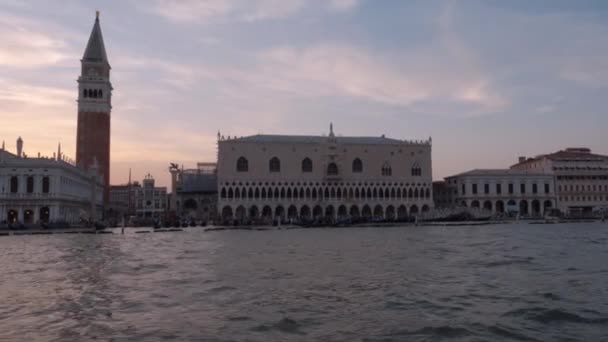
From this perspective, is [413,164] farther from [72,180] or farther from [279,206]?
[72,180]

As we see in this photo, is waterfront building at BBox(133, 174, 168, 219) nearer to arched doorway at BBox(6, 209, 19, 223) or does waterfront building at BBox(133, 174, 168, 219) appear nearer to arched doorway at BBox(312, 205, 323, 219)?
arched doorway at BBox(312, 205, 323, 219)

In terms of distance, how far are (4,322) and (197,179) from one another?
80.1m

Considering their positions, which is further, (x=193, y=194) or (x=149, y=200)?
(x=149, y=200)

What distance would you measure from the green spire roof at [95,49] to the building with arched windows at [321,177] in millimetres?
22630

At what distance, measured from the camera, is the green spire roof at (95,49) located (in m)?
84.6

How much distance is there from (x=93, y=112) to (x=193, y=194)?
17.8 meters

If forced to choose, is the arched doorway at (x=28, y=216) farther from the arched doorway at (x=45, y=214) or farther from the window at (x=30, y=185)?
the window at (x=30, y=185)

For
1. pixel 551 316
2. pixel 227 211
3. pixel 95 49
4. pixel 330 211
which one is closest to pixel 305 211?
pixel 330 211

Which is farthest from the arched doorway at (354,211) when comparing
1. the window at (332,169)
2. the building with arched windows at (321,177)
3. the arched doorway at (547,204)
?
the arched doorway at (547,204)

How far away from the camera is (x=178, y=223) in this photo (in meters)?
64.6

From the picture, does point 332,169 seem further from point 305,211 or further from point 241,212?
point 241,212

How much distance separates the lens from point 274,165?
7912 centimetres

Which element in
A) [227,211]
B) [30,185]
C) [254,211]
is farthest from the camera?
[254,211]

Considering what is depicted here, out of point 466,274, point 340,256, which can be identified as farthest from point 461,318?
point 340,256
